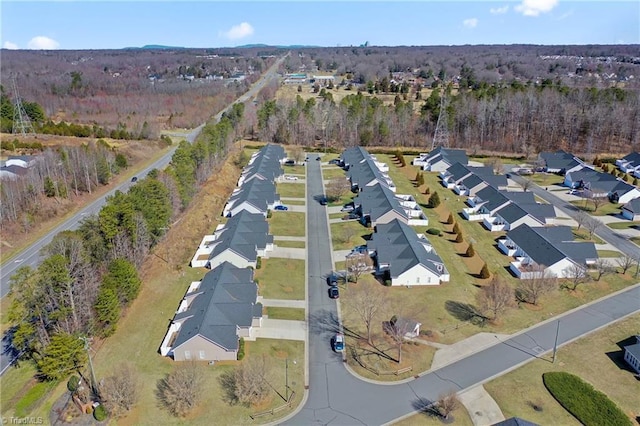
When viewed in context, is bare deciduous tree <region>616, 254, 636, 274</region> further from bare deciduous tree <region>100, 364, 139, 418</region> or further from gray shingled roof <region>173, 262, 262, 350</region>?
bare deciduous tree <region>100, 364, 139, 418</region>

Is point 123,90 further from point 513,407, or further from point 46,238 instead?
point 513,407

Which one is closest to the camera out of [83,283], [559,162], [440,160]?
[83,283]

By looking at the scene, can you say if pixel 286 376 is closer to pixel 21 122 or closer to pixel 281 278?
pixel 281 278

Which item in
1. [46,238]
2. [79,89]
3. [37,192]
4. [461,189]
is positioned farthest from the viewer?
[79,89]

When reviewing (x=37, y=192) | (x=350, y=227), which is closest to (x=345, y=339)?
(x=350, y=227)

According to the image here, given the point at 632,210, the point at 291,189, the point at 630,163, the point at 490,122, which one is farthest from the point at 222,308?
the point at 490,122

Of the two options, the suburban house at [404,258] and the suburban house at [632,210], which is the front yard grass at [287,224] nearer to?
the suburban house at [404,258]
